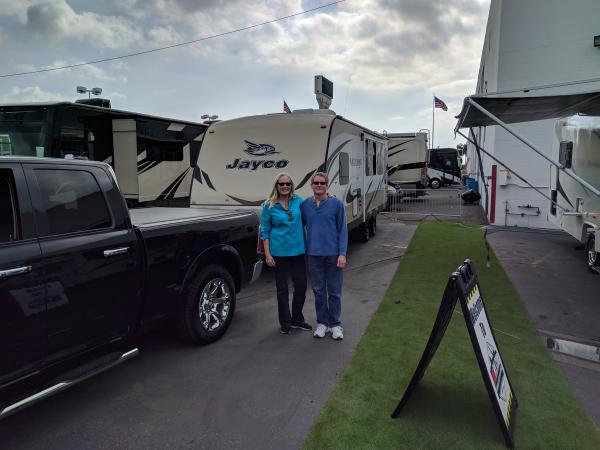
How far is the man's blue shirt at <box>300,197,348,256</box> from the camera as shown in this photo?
14.9ft

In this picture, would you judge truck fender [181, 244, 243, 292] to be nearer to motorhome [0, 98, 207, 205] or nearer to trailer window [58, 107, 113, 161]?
motorhome [0, 98, 207, 205]

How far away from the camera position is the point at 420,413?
3.25 m

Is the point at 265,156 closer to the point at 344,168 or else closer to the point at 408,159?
the point at 344,168

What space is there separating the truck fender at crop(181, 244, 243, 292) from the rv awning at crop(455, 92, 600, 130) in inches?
138

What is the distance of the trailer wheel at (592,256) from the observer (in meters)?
6.89

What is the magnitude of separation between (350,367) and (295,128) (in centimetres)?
453

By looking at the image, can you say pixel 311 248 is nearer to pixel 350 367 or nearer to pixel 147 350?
pixel 350 367

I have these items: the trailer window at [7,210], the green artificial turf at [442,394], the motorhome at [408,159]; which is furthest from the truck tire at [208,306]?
the motorhome at [408,159]

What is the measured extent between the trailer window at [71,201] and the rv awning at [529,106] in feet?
14.7

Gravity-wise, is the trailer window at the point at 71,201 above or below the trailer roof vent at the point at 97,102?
below

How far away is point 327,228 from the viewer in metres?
4.52

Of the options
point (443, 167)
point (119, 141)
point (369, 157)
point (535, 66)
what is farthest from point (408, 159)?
point (119, 141)

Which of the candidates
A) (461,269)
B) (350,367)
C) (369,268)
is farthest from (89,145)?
(461,269)

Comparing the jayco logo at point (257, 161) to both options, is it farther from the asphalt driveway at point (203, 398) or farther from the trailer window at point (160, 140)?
the trailer window at point (160, 140)
